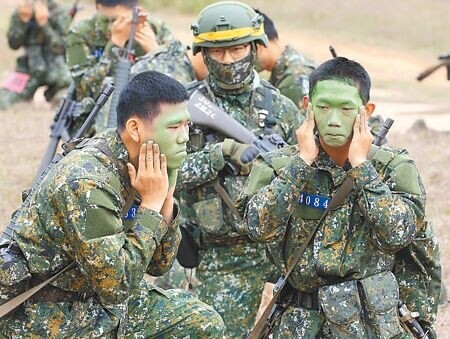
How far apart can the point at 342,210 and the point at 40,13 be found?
11894mm

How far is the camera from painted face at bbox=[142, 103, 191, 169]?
4.91 meters

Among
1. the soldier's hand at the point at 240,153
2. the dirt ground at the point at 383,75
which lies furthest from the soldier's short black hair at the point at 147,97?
the dirt ground at the point at 383,75

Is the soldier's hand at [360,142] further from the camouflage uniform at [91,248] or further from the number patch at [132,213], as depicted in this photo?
the number patch at [132,213]

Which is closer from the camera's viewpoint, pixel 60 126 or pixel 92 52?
pixel 60 126

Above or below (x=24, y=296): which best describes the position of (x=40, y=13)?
below

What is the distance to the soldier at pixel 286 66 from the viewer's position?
27.2 ft

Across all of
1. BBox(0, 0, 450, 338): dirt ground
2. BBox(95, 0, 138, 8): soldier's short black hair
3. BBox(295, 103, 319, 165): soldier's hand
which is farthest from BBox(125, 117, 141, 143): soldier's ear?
BBox(95, 0, 138, 8): soldier's short black hair

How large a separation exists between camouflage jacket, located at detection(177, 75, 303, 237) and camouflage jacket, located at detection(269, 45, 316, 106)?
146 centimetres

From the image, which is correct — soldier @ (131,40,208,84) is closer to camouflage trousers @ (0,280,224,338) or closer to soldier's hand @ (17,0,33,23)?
camouflage trousers @ (0,280,224,338)

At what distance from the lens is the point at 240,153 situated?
21.0 feet

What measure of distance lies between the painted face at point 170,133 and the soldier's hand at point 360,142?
2.37 ft

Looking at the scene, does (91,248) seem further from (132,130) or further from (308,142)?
(308,142)

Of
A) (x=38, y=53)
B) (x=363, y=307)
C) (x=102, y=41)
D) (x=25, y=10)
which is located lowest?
(x=38, y=53)

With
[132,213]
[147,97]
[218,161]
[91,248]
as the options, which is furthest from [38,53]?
Answer: [91,248]
